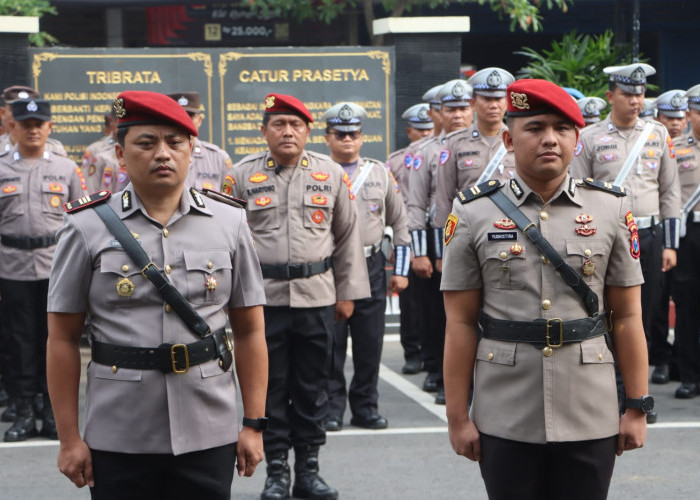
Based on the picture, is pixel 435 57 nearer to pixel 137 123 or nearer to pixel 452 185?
pixel 452 185

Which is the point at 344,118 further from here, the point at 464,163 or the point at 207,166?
the point at 207,166

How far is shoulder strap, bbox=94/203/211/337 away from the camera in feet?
12.5

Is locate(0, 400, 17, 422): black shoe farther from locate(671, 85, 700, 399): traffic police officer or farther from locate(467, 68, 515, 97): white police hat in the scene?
locate(671, 85, 700, 399): traffic police officer

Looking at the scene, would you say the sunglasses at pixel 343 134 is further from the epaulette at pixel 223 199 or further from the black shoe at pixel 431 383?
the epaulette at pixel 223 199

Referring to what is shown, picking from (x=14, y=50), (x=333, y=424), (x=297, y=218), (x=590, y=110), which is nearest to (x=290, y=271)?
(x=297, y=218)

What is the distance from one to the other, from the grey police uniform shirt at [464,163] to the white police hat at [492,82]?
31cm

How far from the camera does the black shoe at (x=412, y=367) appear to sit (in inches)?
415

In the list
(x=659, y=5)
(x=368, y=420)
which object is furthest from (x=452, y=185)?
(x=659, y=5)

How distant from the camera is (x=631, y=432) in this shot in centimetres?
414

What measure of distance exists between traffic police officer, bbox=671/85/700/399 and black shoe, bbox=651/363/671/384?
40 centimetres

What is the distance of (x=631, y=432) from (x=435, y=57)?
949cm

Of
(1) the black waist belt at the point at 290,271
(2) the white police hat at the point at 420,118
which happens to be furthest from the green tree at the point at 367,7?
(1) the black waist belt at the point at 290,271

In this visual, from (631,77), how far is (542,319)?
4.55 metres

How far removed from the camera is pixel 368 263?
870 cm
